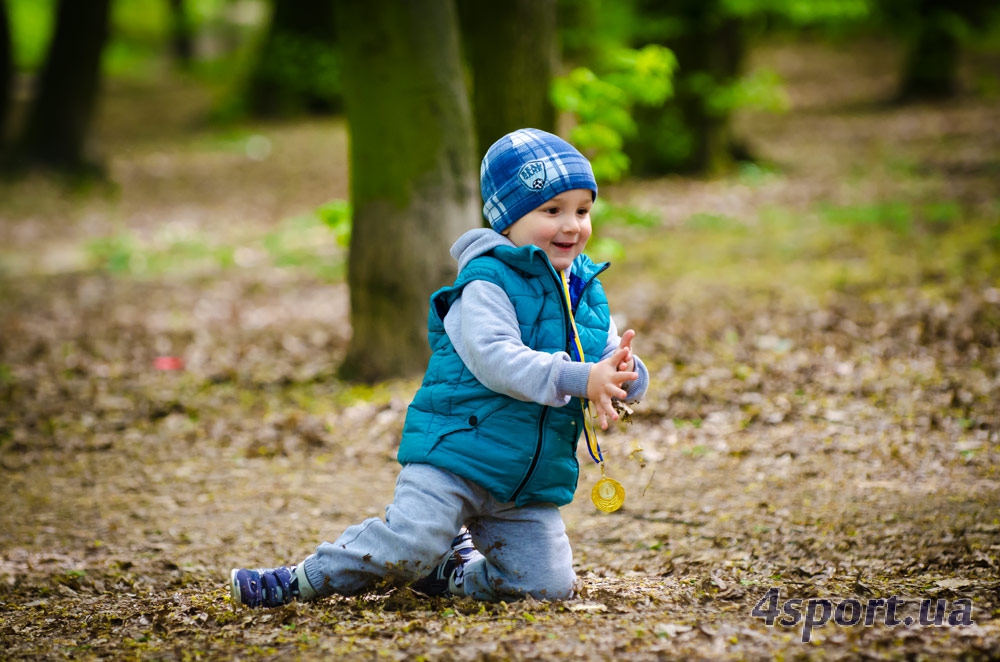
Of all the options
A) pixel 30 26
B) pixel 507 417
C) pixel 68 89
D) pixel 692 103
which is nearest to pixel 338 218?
pixel 507 417

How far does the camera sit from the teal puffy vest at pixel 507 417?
3.21 m

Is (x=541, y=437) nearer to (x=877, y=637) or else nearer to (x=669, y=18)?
(x=877, y=637)

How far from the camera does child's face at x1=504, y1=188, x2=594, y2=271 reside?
325 centimetres

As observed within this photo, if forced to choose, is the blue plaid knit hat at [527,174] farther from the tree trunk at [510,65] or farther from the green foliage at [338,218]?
the tree trunk at [510,65]

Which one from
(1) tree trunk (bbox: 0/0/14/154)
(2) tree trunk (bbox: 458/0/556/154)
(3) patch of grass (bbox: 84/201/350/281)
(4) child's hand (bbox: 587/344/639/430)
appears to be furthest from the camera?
(1) tree trunk (bbox: 0/0/14/154)

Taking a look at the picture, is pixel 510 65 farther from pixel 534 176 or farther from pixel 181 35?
pixel 181 35

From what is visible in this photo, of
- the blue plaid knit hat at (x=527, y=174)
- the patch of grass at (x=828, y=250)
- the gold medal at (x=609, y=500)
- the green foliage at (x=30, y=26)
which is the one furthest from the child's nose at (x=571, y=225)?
the green foliage at (x=30, y=26)

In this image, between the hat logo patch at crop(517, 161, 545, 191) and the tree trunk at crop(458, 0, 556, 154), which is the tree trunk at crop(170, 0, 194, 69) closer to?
the tree trunk at crop(458, 0, 556, 154)

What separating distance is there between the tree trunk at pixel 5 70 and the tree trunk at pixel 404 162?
15257 millimetres

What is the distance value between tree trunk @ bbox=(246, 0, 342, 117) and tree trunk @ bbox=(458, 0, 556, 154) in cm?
1761

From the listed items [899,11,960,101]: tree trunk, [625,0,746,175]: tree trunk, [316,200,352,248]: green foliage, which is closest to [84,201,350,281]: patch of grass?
[316,200,352,248]: green foliage

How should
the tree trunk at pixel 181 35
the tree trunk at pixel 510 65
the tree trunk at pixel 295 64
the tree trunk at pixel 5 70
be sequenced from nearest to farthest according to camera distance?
1. the tree trunk at pixel 510 65
2. the tree trunk at pixel 5 70
3. the tree trunk at pixel 295 64
4. the tree trunk at pixel 181 35

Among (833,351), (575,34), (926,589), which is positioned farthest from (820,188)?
(926,589)

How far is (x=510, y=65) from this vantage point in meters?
6.88
